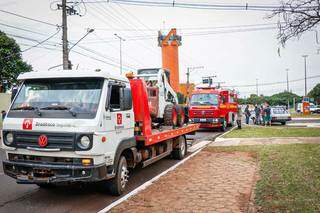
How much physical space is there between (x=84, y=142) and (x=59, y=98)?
112 cm

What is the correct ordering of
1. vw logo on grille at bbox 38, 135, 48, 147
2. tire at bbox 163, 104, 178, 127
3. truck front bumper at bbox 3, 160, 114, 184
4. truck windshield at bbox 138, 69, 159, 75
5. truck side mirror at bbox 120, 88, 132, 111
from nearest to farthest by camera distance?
truck front bumper at bbox 3, 160, 114, 184 → vw logo on grille at bbox 38, 135, 48, 147 → truck side mirror at bbox 120, 88, 132, 111 → tire at bbox 163, 104, 178, 127 → truck windshield at bbox 138, 69, 159, 75

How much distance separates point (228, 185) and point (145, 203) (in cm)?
216

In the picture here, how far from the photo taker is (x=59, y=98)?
6301mm

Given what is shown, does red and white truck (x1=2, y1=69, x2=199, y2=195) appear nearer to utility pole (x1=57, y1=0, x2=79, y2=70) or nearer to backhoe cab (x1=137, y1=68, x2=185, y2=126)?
backhoe cab (x1=137, y1=68, x2=185, y2=126)

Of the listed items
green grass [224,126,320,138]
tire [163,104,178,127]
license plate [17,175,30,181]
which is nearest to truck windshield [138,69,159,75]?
tire [163,104,178,127]

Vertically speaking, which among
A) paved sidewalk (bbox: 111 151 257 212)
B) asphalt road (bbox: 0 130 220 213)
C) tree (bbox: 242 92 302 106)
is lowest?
asphalt road (bbox: 0 130 220 213)

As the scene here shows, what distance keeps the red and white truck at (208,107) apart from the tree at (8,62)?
81.4 ft

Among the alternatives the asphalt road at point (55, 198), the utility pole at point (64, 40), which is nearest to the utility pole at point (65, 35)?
the utility pole at point (64, 40)

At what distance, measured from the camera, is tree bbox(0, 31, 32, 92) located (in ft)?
122

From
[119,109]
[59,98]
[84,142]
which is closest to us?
[84,142]

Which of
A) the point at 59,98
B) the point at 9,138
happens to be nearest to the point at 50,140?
the point at 59,98

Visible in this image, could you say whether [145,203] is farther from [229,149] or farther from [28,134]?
[229,149]

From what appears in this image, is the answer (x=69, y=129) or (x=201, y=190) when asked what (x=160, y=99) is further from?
(x=69, y=129)

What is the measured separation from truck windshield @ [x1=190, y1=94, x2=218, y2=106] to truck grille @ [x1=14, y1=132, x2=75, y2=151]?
15891 mm
